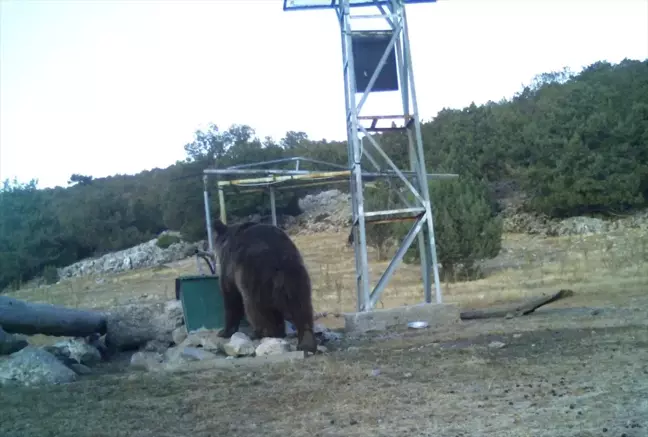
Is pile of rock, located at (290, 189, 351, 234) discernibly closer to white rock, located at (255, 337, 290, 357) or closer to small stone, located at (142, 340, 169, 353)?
small stone, located at (142, 340, 169, 353)

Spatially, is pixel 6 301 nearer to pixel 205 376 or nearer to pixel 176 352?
pixel 176 352

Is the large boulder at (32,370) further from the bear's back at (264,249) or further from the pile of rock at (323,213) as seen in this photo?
the pile of rock at (323,213)

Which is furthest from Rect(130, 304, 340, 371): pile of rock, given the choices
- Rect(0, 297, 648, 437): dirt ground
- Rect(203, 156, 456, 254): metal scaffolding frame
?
Rect(203, 156, 456, 254): metal scaffolding frame

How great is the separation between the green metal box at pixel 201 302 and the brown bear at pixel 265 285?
638mm

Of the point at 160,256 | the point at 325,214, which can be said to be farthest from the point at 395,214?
the point at 325,214

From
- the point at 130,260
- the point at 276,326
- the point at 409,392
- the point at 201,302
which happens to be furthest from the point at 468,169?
the point at 409,392

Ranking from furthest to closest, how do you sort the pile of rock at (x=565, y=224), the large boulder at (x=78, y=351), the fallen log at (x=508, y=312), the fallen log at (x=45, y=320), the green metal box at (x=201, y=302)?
the pile of rock at (x=565, y=224), the fallen log at (x=508, y=312), the green metal box at (x=201, y=302), the large boulder at (x=78, y=351), the fallen log at (x=45, y=320)

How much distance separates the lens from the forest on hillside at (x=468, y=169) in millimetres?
33906

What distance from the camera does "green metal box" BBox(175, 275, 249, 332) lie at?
1062 centimetres

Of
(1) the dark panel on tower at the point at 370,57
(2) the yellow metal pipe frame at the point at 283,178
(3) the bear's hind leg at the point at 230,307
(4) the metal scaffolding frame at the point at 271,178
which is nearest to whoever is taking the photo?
(3) the bear's hind leg at the point at 230,307

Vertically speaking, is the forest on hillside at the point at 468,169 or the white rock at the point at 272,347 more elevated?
the forest on hillside at the point at 468,169

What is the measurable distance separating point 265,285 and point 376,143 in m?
3.34

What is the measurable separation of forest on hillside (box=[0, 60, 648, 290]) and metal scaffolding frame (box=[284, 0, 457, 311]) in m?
16.4

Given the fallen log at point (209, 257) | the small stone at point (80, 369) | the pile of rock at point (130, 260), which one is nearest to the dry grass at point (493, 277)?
the pile of rock at point (130, 260)
